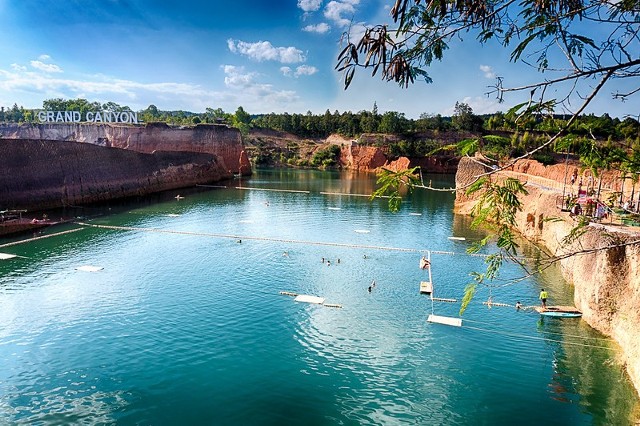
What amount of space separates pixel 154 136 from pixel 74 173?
43141 mm

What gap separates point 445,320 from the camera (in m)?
23.9

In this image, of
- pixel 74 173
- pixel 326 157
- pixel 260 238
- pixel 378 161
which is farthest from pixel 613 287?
pixel 326 157

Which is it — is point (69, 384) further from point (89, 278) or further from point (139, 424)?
point (89, 278)

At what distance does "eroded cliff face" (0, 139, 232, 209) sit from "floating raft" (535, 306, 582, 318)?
51.0m

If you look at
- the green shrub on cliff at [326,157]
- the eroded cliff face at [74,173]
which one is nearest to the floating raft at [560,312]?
the eroded cliff face at [74,173]

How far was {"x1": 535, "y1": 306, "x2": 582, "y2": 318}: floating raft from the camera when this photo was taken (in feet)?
80.2

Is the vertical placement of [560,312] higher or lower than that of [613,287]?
lower

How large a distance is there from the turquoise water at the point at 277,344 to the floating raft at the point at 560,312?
0.68 m

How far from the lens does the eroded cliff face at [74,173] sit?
5106 cm

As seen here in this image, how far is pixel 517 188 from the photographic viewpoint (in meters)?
8.00

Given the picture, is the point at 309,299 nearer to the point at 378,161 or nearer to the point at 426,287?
the point at 426,287

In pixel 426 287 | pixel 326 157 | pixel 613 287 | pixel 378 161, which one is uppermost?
pixel 326 157

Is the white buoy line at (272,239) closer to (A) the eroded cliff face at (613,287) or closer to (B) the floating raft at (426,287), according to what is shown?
(B) the floating raft at (426,287)

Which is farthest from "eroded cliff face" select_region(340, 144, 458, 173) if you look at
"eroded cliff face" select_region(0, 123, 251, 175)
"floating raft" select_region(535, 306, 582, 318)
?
"floating raft" select_region(535, 306, 582, 318)
